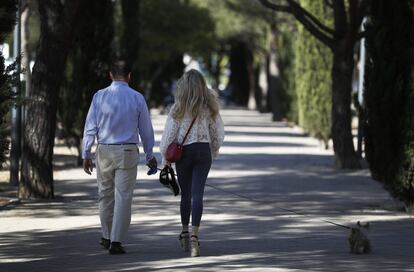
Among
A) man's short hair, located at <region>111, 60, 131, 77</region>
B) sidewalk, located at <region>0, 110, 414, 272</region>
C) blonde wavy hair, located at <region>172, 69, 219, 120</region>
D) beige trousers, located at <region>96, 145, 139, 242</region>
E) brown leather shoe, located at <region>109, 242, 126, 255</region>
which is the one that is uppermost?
man's short hair, located at <region>111, 60, 131, 77</region>

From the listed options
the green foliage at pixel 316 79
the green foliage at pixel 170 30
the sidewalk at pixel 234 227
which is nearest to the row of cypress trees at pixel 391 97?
the sidewalk at pixel 234 227

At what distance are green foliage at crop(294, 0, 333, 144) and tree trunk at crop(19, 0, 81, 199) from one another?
13999 millimetres

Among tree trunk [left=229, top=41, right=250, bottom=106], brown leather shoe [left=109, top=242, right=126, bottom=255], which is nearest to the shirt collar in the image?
brown leather shoe [left=109, top=242, right=126, bottom=255]

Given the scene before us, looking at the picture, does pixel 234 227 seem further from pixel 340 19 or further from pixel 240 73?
pixel 240 73

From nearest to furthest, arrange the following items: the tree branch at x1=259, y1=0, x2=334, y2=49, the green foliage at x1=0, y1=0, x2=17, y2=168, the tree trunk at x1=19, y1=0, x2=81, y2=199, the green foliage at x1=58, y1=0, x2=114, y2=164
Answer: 1. the green foliage at x1=0, y1=0, x2=17, y2=168
2. the tree trunk at x1=19, y1=0, x2=81, y2=199
3. the tree branch at x1=259, y1=0, x2=334, y2=49
4. the green foliage at x1=58, y1=0, x2=114, y2=164

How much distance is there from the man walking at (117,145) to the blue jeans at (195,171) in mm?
324

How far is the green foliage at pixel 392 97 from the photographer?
1361cm

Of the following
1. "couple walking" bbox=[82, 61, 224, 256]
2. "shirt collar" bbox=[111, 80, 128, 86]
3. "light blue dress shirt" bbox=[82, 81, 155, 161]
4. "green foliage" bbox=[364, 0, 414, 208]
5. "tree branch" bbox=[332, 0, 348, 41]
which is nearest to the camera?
"couple walking" bbox=[82, 61, 224, 256]

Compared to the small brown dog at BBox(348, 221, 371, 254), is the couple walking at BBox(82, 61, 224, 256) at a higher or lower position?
higher

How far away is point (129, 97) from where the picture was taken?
1002 cm

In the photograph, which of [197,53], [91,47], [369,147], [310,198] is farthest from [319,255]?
[197,53]

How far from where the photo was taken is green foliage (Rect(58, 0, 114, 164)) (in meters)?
21.9

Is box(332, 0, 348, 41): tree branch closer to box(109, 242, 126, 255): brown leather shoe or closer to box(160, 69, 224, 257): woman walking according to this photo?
box(160, 69, 224, 257): woman walking

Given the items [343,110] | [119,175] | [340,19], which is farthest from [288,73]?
[119,175]
